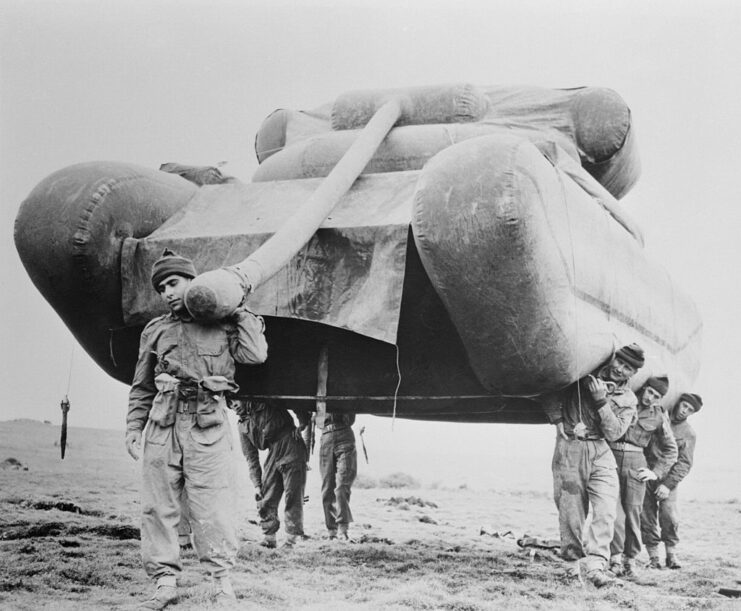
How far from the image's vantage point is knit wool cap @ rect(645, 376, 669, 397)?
274 inches

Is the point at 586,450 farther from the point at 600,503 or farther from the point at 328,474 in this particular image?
the point at 328,474

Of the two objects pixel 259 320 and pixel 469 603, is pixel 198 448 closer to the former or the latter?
pixel 259 320

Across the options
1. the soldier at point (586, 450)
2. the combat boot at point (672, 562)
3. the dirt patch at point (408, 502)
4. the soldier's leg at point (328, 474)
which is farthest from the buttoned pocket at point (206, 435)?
the dirt patch at point (408, 502)

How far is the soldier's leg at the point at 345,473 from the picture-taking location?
27.0ft

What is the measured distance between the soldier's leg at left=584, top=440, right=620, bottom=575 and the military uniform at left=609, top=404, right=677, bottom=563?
0.68 m

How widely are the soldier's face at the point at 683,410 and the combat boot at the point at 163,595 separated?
5.17 m

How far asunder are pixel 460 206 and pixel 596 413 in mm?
2002

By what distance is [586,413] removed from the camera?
606cm

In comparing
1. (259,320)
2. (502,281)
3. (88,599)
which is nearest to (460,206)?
(502,281)

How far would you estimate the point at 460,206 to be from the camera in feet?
15.6

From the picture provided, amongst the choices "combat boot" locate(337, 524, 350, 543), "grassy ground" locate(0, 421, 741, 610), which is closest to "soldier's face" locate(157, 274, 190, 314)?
"grassy ground" locate(0, 421, 741, 610)

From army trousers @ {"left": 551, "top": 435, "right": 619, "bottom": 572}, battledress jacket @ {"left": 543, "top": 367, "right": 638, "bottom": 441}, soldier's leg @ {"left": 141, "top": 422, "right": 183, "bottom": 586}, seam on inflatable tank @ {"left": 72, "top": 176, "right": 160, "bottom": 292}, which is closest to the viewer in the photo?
soldier's leg @ {"left": 141, "top": 422, "right": 183, "bottom": 586}

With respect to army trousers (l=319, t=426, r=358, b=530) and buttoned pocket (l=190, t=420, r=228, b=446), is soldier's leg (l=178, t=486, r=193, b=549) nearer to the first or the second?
army trousers (l=319, t=426, r=358, b=530)

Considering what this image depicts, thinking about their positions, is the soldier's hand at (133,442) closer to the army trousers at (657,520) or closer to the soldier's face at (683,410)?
the army trousers at (657,520)
